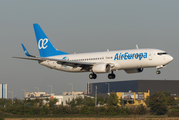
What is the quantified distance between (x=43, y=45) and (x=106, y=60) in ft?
59.1

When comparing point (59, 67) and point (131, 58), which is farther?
point (59, 67)

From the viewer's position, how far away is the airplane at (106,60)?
2151 inches

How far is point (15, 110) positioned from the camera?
101 metres

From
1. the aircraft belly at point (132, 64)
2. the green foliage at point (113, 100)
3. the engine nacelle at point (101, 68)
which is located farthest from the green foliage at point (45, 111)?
the aircraft belly at point (132, 64)

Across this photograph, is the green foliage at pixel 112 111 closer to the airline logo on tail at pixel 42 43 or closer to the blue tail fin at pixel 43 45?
the blue tail fin at pixel 43 45

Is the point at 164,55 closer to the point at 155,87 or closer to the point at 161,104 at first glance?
the point at 161,104

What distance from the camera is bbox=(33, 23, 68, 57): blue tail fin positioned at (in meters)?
69.0

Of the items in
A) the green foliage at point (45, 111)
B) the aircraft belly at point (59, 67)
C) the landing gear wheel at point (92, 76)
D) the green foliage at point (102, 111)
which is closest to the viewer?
the landing gear wheel at point (92, 76)

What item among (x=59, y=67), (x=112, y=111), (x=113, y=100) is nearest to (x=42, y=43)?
(x=59, y=67)

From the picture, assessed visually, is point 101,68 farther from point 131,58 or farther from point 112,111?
point 112,111

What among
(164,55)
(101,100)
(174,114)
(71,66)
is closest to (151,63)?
(164,55)

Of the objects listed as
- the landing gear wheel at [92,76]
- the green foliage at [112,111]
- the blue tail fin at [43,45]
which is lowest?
the green foliage at [112,111]

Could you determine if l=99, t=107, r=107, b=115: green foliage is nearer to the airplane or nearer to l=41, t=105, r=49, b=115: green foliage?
l=41, t=105, r=49, b=115: green foliage

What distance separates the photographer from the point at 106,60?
58.5 metres
